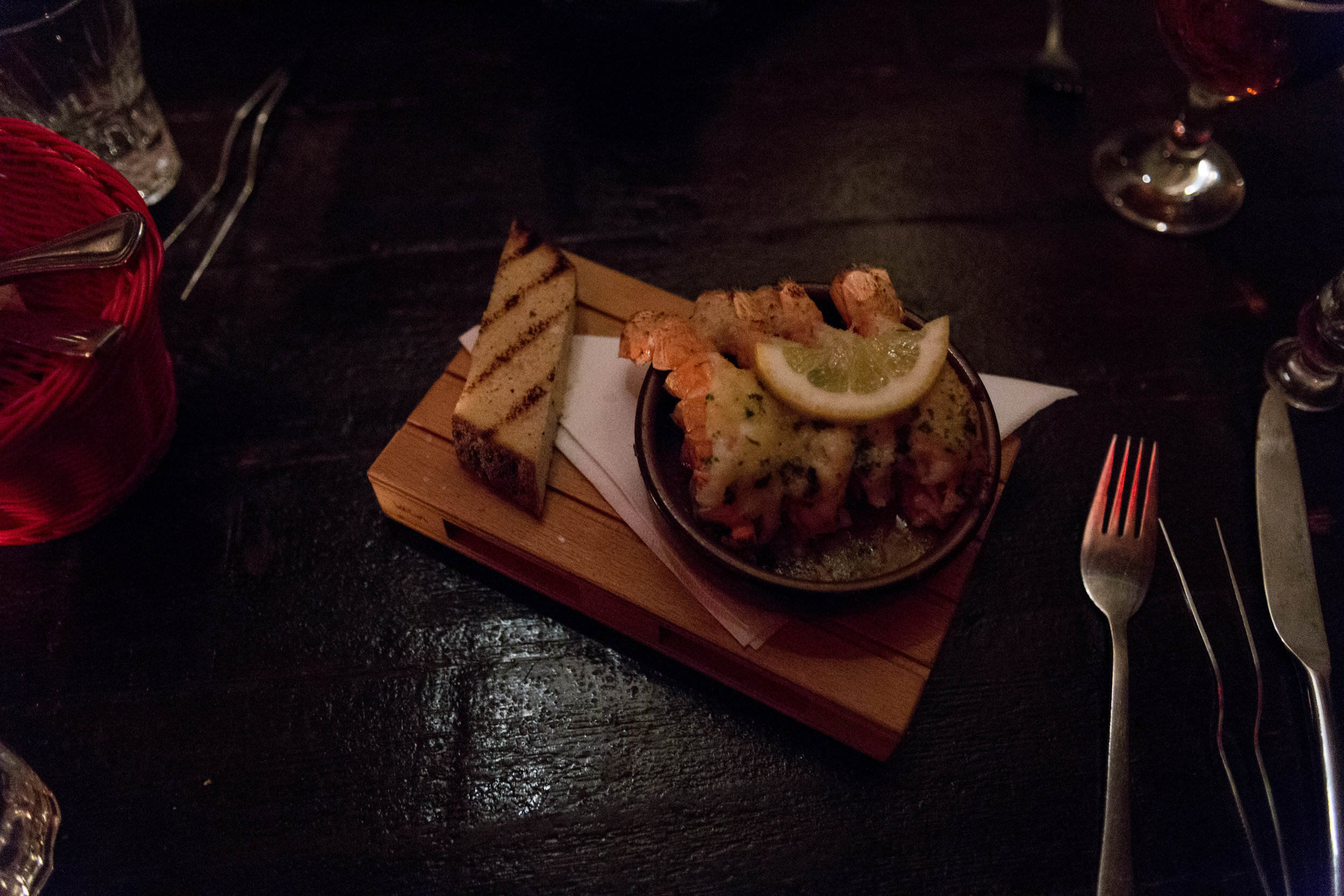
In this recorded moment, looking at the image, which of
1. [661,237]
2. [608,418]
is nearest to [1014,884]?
[608,418]

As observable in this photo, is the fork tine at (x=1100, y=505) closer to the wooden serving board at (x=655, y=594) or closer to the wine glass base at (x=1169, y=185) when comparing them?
the wooden serving board at (x=655, y=594)

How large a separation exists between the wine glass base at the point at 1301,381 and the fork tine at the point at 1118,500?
50 cm

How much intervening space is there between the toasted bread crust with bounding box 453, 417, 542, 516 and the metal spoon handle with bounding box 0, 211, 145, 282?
0.67 metres

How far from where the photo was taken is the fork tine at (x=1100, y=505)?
6.18ft

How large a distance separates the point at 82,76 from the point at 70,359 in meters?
1.09

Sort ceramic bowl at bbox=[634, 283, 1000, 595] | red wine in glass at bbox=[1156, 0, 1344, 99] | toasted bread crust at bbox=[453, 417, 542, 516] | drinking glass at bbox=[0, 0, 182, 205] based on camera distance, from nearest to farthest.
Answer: ceramic bowl at bbox=[634, 283, 1000, 595] < toasted bread crust at bbox=[453, 417, 542, 516] < red wine in glass at bbox=[1156, 0, 1344, 99] < drinking glass at bbox=[0, 0, 182, 205]

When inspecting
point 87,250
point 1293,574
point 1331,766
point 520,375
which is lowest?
point 1331,766

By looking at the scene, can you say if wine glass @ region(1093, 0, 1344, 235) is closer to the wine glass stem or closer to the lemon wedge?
the wine glass stem

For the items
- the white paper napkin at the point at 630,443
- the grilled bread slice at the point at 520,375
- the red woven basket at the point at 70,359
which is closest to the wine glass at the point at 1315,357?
the white paper napkin at the point at 630,443

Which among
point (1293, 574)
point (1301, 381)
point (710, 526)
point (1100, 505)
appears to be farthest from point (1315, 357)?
point (710, 526)

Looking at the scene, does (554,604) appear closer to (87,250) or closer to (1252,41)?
(87,250)

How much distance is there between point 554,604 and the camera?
1.84 m

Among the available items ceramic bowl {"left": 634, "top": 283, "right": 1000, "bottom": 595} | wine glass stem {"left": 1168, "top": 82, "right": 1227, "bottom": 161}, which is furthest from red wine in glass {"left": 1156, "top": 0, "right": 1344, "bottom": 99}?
ceramic bowl {"left": 634, "top": 283, "right": 1000, "bottom": 595}

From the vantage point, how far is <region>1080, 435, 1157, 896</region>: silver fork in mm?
1562
